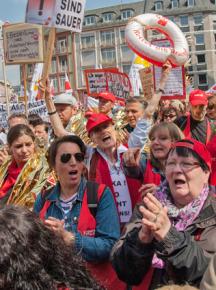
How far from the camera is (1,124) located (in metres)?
10.6

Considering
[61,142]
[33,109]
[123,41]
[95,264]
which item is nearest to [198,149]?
[95,264]

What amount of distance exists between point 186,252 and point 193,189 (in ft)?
1.31

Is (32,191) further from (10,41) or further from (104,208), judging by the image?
(10,41)

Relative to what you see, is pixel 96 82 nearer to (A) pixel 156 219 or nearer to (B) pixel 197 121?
(B) pixel 197 121

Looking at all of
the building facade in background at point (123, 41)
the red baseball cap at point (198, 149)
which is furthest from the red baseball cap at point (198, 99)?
the building facade in background at point (123, 41)

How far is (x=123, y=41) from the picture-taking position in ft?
235

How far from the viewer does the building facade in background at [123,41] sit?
235 ft

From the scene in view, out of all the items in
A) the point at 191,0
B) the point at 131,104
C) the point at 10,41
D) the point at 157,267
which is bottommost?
the point at 157,267

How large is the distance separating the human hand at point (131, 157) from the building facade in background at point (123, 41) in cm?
6591

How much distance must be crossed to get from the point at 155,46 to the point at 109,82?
254 cm

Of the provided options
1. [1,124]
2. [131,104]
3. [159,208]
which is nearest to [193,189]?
[159,208]

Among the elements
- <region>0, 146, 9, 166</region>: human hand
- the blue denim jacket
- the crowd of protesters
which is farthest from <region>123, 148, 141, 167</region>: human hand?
<region>0, 146, 9, 166</region>: human hand

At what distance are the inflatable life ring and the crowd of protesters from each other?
1.41m

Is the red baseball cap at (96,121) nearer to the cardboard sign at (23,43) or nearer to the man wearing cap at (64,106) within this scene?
the man wearing cap at (64,106)
